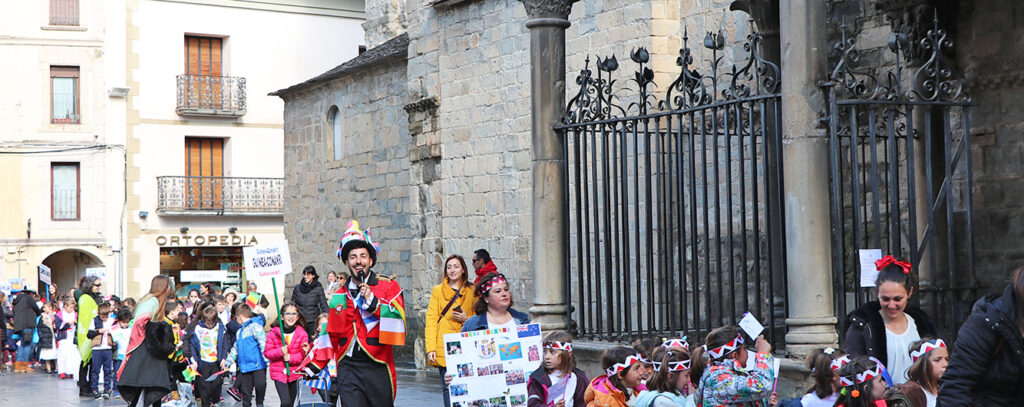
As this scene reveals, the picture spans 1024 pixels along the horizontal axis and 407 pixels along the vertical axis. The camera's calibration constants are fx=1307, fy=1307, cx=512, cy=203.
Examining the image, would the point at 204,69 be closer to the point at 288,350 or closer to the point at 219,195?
the point at 219,195

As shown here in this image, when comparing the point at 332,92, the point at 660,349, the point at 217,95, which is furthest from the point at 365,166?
the point at 660,349

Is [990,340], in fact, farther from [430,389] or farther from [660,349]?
[430,389]

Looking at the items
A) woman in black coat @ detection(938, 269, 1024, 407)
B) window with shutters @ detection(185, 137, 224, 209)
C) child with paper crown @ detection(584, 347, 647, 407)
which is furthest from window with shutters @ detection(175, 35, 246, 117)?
woman in black coat @ detection(938, 269, 1024, 407)

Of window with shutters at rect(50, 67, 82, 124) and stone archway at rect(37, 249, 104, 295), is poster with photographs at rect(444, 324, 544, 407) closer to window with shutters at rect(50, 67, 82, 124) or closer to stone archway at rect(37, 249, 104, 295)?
window with shutters at rect(50, 67, 82, 124)

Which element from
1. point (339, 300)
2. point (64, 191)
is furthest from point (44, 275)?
point (339, 300)

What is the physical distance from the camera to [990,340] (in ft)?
16.4

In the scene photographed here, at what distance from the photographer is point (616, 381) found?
7.53 meters

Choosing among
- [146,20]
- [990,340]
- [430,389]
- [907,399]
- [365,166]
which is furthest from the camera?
[146,20]

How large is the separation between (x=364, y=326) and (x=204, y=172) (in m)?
27.1

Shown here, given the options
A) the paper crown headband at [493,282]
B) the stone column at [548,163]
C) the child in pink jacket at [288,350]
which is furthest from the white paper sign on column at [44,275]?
the paper crown headband at [493,282]

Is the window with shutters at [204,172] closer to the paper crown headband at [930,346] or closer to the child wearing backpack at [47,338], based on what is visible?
the child wearing backpack at [47,338]

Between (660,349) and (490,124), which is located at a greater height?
(490,124)

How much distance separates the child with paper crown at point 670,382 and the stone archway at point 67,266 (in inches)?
1155

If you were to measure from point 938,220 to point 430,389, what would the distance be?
7.61m
